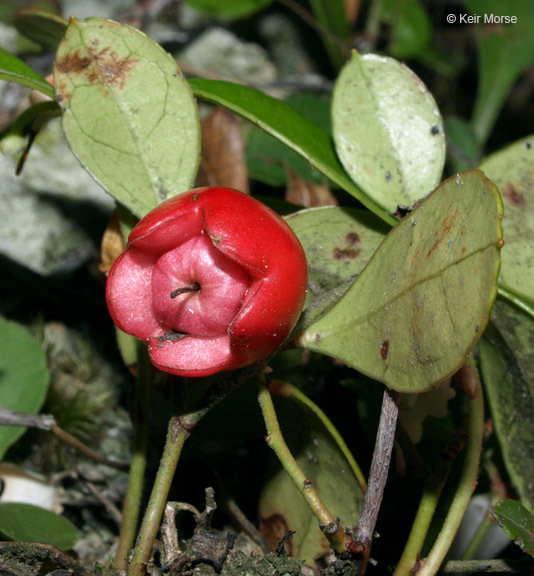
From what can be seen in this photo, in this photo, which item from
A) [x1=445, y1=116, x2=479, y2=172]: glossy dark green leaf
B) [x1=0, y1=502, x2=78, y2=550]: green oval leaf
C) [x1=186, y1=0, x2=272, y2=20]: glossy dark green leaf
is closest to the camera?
[x1=0, y1=502, x2=78, y2=550]: green oval leaf

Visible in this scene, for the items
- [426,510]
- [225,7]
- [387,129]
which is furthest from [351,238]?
[225,7]

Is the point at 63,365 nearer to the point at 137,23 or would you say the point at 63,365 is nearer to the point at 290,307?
the point at 290,307

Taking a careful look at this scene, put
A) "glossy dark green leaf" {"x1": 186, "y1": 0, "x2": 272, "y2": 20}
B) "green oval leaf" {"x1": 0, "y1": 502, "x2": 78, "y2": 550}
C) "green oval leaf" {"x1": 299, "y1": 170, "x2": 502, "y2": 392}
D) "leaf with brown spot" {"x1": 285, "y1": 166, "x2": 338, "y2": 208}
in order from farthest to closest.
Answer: "glossy dark green leaf" {"x1": 186, "y1": 0, "x2": 272, "y2": 20}
"leaf with brown spot" {"x1": 285, "y1": 166, "x2": 338, "y2": 208}
"green oval leaf" {"x1": 0, "y1": 502, "x2": 78, "y2": 550}
"green oval leaf" {"x1": 299, "y1": 170, "x2": 502, "y2": 392}

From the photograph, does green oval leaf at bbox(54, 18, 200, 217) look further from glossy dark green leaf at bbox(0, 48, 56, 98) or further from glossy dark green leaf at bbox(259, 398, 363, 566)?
glossy dark green leaf at bbox(259, 398, 363, 566)

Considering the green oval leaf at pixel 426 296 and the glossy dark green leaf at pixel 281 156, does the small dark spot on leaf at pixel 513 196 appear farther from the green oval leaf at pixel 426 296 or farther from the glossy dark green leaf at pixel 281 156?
the glossy dark green leaf at pixel 281 156

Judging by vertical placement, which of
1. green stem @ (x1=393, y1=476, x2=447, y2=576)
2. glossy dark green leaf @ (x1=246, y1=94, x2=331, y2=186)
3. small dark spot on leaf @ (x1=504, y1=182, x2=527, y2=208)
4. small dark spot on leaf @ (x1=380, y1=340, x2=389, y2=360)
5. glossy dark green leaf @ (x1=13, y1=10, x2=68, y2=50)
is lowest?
green stem @ (x1=393, y1=476, x2=447, y2=576)

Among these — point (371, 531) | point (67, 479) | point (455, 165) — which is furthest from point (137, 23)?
point (371, 531)

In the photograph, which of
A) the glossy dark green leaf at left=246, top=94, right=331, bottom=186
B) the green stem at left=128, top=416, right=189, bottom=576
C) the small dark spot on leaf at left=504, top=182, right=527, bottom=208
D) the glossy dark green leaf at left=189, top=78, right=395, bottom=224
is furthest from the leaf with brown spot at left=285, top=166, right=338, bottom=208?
the green stem at left=128, top=416, right=189, bottom=576
